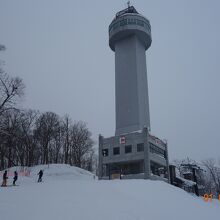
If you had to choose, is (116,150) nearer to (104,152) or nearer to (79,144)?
(104,152)

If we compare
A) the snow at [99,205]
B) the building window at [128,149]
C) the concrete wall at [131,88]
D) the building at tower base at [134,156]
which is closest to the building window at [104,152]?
the building at tower base at [134,156]

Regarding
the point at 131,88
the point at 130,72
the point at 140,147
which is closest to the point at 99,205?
the point at 140,147

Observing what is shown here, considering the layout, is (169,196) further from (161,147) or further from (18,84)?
(161,147)

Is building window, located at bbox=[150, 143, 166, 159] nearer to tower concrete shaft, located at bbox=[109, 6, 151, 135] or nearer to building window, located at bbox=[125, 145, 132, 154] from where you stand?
building window, located at bbox=[125, 145, 132, 154]

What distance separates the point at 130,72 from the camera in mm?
72000

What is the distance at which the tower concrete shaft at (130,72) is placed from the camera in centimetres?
6831

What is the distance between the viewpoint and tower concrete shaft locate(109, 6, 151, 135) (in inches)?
2689

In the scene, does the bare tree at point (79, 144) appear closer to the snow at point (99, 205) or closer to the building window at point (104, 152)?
the building window at point (104, 152)

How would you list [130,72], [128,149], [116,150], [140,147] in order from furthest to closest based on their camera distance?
[130,72] < [116,150] < [128,149] < [140,147]

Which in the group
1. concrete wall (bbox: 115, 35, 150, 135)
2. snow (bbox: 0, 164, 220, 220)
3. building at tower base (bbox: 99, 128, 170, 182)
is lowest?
snow (bbox: 0, 164, 220, 220)

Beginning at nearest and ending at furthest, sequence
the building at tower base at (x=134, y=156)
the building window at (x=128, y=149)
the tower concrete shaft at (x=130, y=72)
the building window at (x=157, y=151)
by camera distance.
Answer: the building at tower base at (x=134, y=156) → the building window at (x=157, y=151) → the building window at (x=128, y=149) → the tower concrete shaft at (x=130, y=72)

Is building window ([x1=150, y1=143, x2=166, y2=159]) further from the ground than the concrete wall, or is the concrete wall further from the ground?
the concrete wall

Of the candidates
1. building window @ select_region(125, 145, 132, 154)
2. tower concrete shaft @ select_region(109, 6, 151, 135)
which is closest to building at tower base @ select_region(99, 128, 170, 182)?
building window @ select_region(125, 145, 132, 154)

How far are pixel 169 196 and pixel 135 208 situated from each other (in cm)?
858
